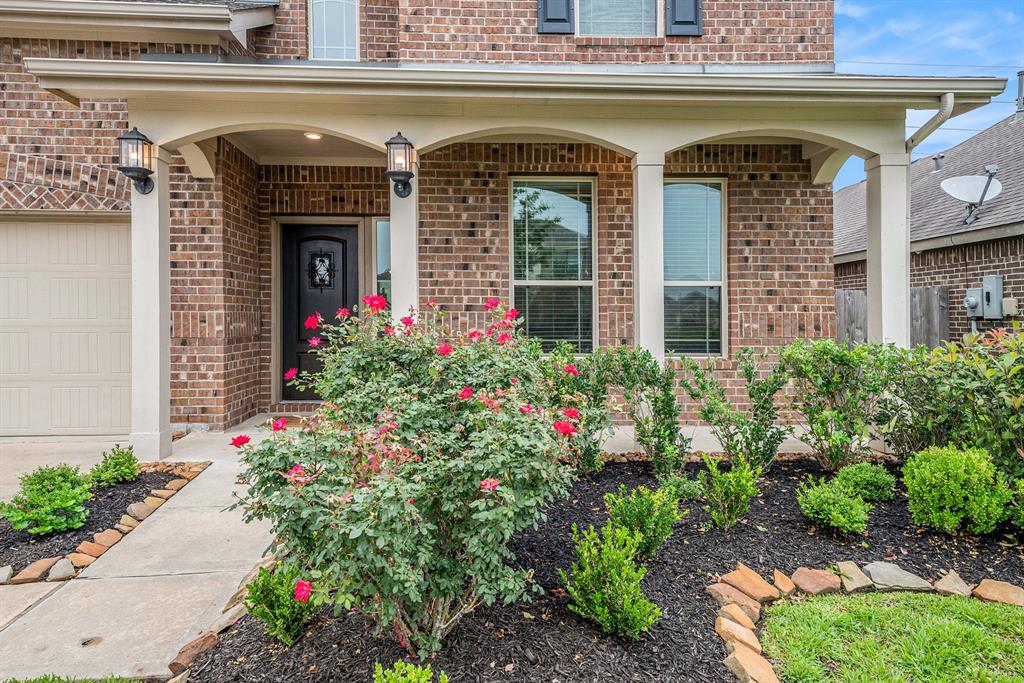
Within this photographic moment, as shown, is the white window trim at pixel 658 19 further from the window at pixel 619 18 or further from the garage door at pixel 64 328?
the garage door at pixel 64 328

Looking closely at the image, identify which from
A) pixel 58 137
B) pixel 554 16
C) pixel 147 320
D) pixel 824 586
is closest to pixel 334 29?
pixel 554 16

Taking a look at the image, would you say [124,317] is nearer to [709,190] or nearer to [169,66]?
[169,66]

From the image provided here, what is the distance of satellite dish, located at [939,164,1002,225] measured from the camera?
27.3 feet

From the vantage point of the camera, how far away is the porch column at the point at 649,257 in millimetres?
4734

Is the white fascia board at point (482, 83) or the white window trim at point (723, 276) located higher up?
the white fascia board at point (482, 83)

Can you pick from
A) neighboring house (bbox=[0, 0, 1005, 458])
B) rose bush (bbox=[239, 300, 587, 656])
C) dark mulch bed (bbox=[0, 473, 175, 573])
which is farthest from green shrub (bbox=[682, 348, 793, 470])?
dark mulch bed (bbox=[0, 473, 175, 573])

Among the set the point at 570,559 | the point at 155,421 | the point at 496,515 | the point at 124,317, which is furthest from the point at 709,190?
the point at 124,317

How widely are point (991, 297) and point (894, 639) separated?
302 inches

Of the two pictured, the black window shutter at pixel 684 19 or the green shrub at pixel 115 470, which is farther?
the black window shutter at pixel 684 19

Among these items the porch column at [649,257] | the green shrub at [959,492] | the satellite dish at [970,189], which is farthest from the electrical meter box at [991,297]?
the green shrub at [959,492]

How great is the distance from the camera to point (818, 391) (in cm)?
392

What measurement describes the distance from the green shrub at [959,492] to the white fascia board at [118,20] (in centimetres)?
658

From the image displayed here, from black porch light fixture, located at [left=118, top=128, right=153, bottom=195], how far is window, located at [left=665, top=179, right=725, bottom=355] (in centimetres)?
475

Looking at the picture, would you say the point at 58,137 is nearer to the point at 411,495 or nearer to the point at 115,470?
the point at 115,470
